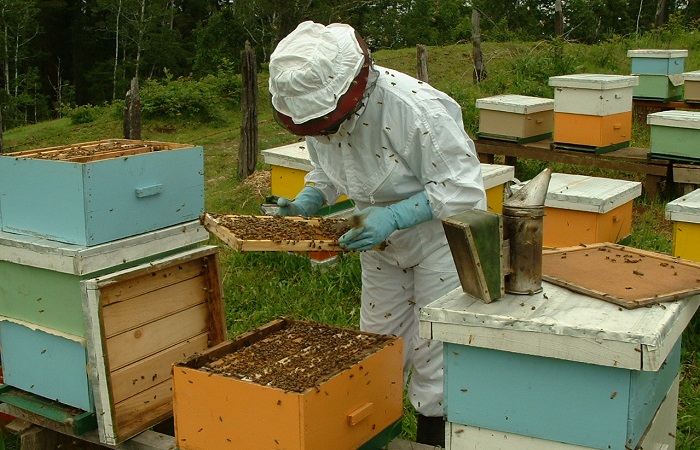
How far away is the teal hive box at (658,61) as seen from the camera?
7570 millimetres

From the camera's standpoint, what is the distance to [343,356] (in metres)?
2.24

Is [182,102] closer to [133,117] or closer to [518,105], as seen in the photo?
Result: [133,117]

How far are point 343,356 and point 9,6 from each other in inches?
1002

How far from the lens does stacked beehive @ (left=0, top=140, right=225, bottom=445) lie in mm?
2469

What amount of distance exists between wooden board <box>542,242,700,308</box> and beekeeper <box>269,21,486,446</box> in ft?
1.31

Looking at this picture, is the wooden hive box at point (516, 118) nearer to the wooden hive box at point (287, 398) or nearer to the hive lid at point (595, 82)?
the hive lid at point (595, 82)

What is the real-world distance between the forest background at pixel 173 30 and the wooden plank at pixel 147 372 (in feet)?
72.5

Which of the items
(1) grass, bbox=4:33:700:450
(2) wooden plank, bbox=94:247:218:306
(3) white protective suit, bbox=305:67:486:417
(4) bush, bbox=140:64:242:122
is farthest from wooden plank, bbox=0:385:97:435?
(4) bush, bbox=140:64:242:122

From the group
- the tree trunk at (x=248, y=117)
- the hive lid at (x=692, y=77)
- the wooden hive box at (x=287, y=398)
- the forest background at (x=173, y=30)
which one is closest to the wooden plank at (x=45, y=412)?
the wooden hive box at (x=287, y=398)

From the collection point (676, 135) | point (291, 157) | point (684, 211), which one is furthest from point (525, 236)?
point (676, 135)

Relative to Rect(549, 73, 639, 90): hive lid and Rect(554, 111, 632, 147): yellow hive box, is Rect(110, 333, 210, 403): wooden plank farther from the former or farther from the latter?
Rect(554, 111, 632, 147): yellow hive box

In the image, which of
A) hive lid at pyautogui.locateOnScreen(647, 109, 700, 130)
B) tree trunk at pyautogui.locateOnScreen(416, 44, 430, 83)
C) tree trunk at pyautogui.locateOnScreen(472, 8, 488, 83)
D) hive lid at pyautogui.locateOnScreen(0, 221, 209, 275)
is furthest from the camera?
tree trunk at pyautogui.locateOnScreen(472, 8, 488, 83)

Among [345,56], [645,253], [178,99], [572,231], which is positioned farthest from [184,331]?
[178,99]

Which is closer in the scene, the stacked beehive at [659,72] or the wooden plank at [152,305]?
the wooden plank at [152,305]
